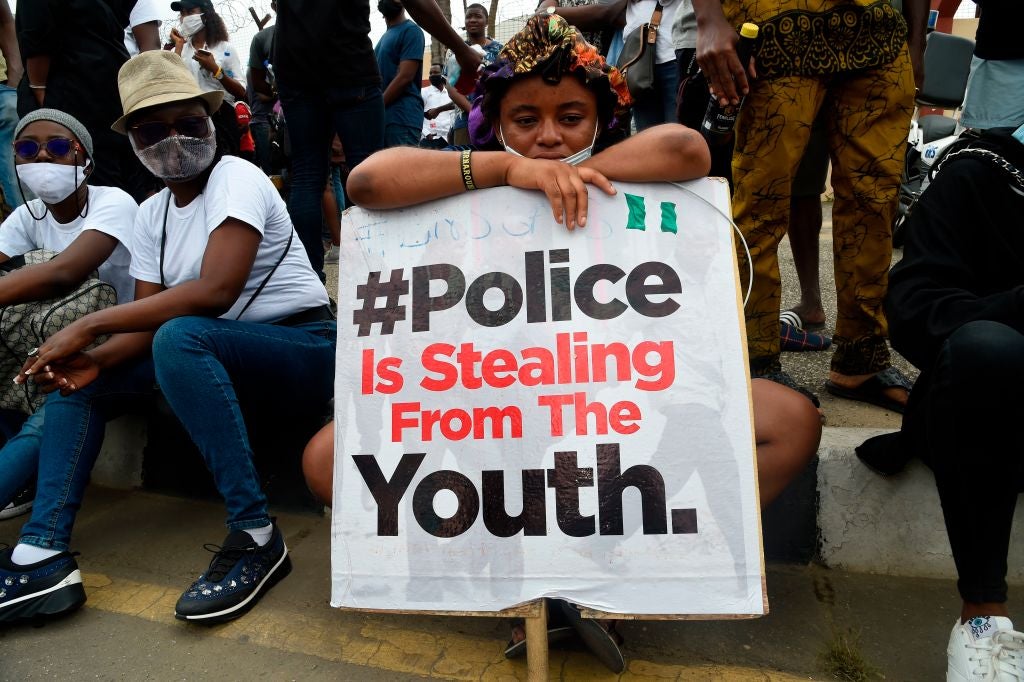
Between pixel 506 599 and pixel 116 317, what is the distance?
140cm

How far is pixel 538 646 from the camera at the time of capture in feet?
4.77

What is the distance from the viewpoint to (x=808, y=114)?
2203 millimetres

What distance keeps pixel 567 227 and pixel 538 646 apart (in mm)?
839

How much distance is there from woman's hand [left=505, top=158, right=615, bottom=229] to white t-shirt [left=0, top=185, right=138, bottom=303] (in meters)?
1.71

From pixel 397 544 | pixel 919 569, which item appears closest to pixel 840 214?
pixel 919 569

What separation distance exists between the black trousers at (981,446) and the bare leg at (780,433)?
0.27 metres

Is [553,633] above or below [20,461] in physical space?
below

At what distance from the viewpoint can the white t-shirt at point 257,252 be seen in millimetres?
2254

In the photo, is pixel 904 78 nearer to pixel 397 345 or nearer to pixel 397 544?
pixel 397 345

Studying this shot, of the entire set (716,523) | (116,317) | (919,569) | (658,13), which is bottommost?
(919,569)

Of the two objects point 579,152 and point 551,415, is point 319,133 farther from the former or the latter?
point 551,415

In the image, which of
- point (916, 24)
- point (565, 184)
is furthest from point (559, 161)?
A: point (916, 24)

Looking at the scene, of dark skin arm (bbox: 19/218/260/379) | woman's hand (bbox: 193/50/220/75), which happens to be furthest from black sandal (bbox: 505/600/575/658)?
woman's hand (bbox: 193/50/220/75)

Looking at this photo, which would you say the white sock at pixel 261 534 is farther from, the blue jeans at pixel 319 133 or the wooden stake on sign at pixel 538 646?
the blue jeans at pixel 319 133
